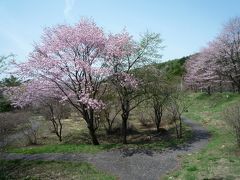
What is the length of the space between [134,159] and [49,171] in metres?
3.88

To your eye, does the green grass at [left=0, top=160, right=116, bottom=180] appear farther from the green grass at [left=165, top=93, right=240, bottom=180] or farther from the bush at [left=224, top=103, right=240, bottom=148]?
the bush at [left=224, top=103, right=240, bottom=148]

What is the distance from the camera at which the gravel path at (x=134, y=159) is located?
11.2m

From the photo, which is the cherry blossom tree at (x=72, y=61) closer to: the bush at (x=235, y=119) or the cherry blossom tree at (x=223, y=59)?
the bush at (x=235, y=119)

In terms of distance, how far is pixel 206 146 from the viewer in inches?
591

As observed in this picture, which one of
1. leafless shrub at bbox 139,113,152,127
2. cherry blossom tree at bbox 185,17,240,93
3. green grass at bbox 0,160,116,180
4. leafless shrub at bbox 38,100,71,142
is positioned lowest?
green grass at bbox 0,160,116,180

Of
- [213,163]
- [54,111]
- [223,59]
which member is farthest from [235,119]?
[223,59]

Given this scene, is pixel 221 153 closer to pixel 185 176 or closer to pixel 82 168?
pixel 185 176

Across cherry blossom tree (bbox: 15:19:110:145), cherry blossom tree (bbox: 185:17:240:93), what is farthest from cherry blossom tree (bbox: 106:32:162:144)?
cherry blossom tree (bbox: 185:17:240:93)

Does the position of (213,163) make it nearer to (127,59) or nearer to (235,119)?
(235,119)

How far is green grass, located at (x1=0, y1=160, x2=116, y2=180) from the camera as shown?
11.1 meters

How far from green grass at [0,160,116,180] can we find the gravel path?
0.69 metres

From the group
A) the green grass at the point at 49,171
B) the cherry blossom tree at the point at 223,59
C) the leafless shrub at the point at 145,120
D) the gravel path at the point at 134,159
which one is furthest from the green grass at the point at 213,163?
the cherry blossom tree at the point at 223,59

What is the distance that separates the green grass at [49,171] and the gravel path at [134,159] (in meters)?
0.69

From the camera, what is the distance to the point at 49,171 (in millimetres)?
12102
